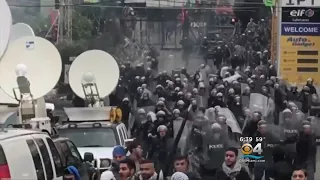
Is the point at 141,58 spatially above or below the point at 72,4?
below

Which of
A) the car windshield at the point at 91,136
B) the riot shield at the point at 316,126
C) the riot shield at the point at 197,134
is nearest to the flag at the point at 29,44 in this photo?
the car windshield at the point at 91,136

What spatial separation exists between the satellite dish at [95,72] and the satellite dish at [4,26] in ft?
18.7

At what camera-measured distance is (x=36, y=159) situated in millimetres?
6754

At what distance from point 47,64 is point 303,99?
643 centimetres

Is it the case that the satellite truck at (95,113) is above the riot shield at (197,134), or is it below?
above

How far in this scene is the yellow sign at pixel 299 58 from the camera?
14.7 m

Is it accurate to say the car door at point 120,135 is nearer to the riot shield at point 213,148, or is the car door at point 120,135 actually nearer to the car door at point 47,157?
the riot shield at point 213,148

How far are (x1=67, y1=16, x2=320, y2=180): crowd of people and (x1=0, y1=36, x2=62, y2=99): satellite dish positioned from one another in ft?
13.5

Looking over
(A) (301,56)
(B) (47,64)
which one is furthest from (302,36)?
(B) (47,64)

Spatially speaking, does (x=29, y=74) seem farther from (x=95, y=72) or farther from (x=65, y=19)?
(x=65, y=19)

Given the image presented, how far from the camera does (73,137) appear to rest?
1245 cm

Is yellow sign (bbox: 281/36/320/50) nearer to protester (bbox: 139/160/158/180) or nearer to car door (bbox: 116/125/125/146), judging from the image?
car door (bbox: 116/125/125/146)

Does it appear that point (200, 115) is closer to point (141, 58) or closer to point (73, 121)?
point (141, 58)

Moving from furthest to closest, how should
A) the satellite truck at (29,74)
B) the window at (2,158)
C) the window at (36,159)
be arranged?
the satellite truck at (29,74)
the window at (36,159)
the window at (2,158)
